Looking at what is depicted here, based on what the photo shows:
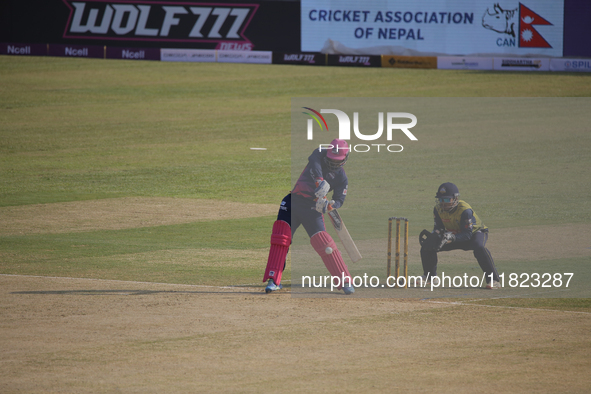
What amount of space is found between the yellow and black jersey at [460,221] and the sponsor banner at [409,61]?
2907 cm

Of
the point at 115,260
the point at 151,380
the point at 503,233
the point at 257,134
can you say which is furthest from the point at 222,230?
the point at 257,134

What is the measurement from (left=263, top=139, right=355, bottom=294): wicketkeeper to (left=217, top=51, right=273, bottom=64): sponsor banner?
3025 centimetres

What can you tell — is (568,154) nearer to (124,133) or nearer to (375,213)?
(375,213)

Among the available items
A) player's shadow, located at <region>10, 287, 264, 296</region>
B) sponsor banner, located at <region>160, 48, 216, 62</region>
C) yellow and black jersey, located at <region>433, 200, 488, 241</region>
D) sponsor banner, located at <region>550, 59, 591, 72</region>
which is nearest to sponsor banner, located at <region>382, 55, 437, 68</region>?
sponsor banner, located at <region>550, 59, 591, 72</region>

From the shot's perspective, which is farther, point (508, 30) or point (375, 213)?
point (508, 30)

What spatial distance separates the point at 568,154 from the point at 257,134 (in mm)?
10603

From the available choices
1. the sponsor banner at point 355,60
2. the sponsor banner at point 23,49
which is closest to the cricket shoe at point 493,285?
the sponsor banner at point 355,60

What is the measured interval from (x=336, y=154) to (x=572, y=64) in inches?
1178

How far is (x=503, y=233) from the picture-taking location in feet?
51.3

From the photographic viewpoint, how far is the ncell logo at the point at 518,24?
37.1 m

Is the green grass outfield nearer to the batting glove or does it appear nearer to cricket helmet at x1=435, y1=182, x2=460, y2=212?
the batting glove

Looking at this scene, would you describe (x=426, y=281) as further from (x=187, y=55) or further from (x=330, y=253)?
(x=187, y=55)

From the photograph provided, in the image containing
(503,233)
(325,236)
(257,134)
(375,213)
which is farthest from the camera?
(257,134)

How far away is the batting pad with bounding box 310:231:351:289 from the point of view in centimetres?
1150
